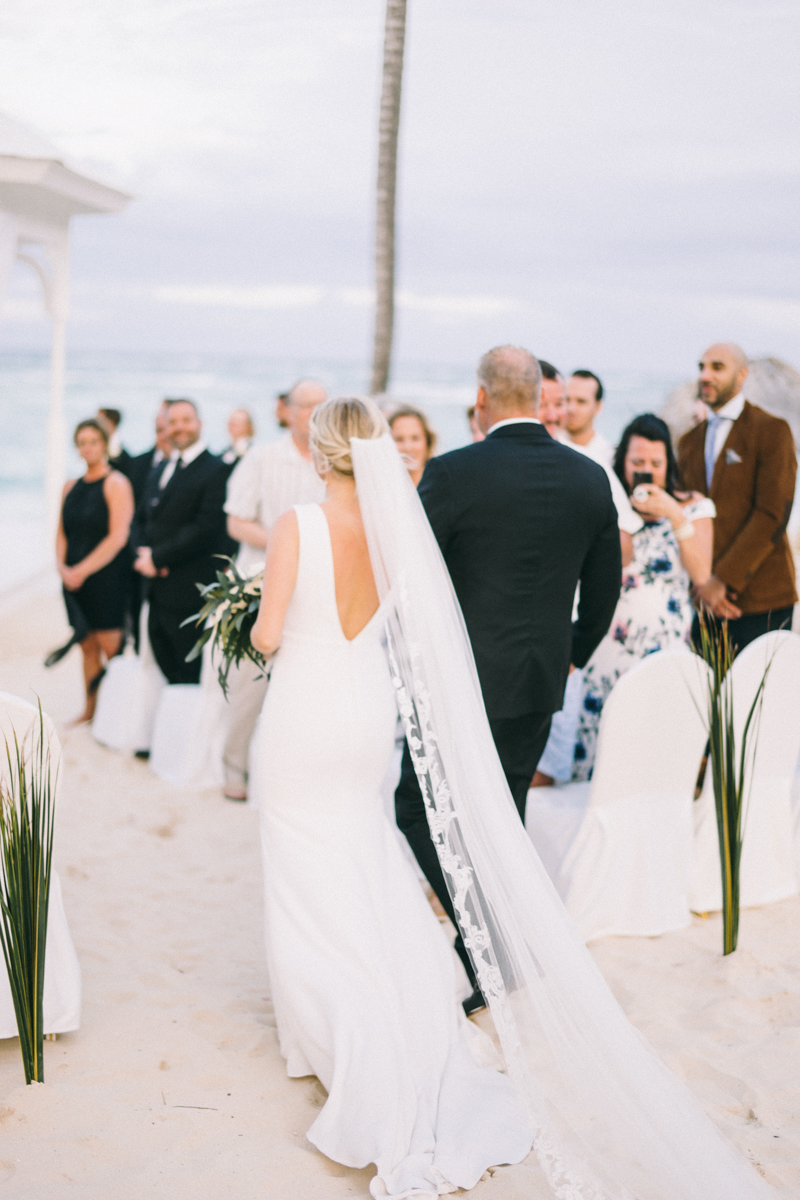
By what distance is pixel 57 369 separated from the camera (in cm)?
1060

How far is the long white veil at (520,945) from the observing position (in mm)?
2348

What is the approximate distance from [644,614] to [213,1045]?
231 centimetres

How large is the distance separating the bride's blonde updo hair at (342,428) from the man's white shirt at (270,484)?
2287mm

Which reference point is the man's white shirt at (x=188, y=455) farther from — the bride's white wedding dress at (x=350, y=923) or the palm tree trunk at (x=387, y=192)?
the palm tree trunk at (x=387, y=192)

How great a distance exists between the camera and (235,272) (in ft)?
143

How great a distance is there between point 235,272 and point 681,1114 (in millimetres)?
44360

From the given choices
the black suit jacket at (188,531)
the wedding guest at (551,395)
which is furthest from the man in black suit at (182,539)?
the wedding guest at (551,395)

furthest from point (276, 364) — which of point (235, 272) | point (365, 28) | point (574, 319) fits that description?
point (365, 28)

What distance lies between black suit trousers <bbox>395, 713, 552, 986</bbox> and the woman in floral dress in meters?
0.91

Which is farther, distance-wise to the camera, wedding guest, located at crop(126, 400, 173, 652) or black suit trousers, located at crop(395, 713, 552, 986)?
wedding guest, located at crop(126, 400, 173, 652)

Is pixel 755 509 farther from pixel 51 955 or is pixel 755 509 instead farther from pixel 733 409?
pixel 51 955

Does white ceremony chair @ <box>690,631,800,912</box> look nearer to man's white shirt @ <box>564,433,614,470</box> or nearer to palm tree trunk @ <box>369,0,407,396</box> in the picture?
man's white shirt @ <box>564,433,614,470</box>

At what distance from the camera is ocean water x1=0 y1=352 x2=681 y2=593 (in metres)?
31.2

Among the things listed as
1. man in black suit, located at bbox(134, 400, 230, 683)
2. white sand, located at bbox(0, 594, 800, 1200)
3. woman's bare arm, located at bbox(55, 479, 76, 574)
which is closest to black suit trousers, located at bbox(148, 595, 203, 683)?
man in black suit, located at bbox(134, 400, 230, 683)
